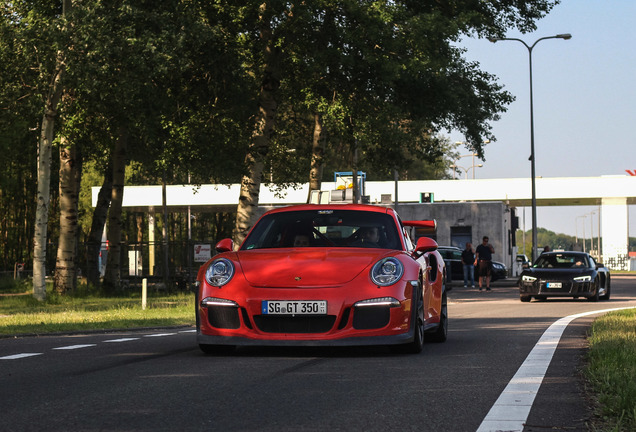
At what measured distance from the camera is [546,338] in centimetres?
1326

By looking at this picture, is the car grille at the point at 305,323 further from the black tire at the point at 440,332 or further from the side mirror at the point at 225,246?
the black tire at the point at 440,332

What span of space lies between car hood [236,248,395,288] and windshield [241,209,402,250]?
1.85ft

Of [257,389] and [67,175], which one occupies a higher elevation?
[67,175]

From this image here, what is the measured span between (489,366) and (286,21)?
22254mm

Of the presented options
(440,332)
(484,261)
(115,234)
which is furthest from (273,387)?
(484,261)

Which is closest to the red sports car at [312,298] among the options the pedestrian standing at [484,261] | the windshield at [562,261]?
the windshield at [562,261]

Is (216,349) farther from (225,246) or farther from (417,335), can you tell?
(417,335)

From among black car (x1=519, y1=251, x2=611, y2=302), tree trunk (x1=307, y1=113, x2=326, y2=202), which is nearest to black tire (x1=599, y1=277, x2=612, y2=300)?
black car (x1=519, y1=251, x2=611, y2=302)

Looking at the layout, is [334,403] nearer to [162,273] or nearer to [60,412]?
[60,412]

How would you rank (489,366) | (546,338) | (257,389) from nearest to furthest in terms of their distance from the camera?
(257,389) < (489,366) < (546,338)

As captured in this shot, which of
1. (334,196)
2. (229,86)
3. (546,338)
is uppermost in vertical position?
(229,86)

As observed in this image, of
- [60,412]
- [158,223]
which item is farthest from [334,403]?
[158,223]

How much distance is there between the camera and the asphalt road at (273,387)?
6238 mm

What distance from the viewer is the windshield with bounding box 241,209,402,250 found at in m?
11.2
